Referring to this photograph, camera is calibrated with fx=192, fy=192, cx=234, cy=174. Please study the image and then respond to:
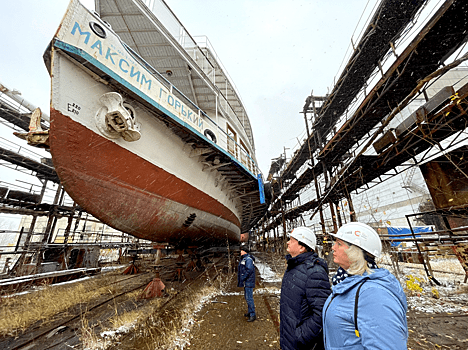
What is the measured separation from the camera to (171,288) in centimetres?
562

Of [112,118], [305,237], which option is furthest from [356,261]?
[112,118]

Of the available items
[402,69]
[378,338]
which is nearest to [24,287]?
A: [378,338]

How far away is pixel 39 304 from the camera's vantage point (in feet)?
14.1

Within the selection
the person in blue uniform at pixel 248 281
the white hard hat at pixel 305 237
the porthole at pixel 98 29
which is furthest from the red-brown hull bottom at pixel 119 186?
the white hard hat at pixel 305 237

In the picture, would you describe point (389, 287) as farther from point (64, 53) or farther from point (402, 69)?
point (402, 69)

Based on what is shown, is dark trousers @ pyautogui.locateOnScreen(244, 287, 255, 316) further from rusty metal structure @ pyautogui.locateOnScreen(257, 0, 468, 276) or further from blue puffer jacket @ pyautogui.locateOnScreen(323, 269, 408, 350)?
rusty metal structure @ pyautogui.locateOnScreen(257, 0, 468, 276)

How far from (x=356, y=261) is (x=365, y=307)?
1.10 feet

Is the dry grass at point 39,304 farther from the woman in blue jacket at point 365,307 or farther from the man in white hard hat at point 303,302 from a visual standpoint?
the woman in blue jacket at point 365,307

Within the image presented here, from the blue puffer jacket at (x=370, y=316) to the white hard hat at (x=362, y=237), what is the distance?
22cm

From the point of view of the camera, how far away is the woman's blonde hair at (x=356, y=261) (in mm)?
1175

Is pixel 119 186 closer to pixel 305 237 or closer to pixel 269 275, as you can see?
pixel 305 237

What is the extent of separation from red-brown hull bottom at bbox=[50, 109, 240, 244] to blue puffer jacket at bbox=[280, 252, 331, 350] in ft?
13.4

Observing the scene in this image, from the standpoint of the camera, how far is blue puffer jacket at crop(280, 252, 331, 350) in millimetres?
1409

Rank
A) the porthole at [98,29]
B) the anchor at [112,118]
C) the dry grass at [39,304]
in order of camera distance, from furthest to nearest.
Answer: the anchor at [112,118] < the porthole at [98,29] < the dry grass at [39,304]
